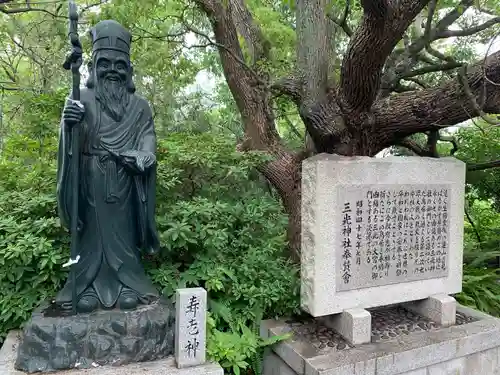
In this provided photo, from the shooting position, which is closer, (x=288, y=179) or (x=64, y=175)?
(x=64, y=175)

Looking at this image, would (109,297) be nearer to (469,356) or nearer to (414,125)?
(469,356)

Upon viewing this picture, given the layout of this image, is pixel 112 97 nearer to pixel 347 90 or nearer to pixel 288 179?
pixel 347 90

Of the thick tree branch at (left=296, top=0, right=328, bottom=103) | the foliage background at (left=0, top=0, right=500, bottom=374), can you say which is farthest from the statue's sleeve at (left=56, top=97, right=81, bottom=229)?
the thick tree branch at (left=296, top=0, right=328, bottom=103)

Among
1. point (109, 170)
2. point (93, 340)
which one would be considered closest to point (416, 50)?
point (109, 170)

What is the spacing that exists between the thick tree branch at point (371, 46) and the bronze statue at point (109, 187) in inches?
82.8

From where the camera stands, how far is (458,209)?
14.0ft

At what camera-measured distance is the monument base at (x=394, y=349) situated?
3.29m

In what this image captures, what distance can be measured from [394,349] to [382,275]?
2.18 feet

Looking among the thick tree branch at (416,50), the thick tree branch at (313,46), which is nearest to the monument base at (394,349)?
the thick tree branch at (313,46)

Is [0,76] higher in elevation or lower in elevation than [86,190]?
higher

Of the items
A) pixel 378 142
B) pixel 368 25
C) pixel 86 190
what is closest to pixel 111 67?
pixel 86 190

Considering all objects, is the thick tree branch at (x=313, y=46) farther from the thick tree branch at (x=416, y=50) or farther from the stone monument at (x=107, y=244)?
the stone monument at (x=107, y=244)

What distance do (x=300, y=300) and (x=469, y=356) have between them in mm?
1652

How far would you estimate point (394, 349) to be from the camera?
3.46 meters
